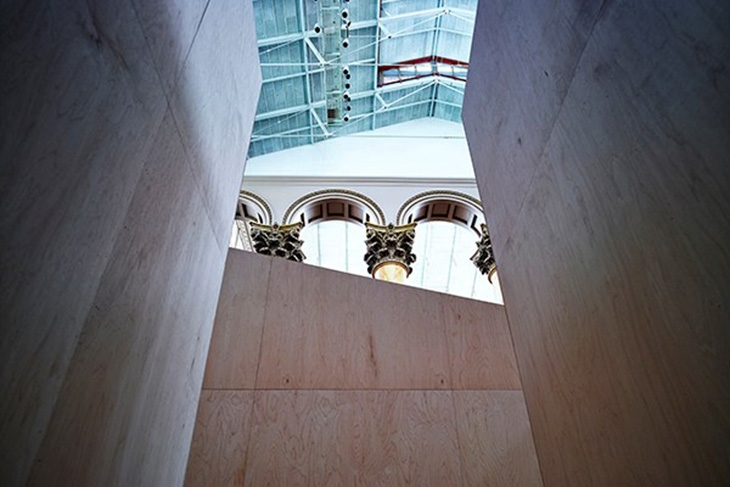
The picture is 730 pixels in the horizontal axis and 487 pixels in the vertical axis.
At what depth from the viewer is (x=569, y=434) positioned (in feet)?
4.66

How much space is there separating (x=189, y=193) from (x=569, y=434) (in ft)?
4.71

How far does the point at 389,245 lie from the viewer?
23.3ft

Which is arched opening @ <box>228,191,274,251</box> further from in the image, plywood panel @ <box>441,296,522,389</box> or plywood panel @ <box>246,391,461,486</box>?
plywood panel @ <box>246,391,461,486</box>

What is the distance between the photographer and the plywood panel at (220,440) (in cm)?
268

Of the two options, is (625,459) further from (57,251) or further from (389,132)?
(389,132)

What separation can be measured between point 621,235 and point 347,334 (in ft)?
7.89

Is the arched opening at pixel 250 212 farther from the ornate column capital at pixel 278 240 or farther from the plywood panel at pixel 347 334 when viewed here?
the plywood panel at pixel 347 334

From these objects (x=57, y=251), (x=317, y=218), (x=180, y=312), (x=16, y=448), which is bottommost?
(x=16, y=448)

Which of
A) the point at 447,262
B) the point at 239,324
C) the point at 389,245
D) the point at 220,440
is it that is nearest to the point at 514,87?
the point at 239,324

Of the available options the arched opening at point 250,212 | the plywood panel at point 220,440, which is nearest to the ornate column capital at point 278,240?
the arched opening at point 250,212

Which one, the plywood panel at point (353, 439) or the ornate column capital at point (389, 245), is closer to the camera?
the plywood panel at point (353, 439)

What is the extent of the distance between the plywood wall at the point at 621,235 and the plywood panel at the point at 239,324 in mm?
1917

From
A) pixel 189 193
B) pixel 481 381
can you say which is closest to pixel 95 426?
pixel 189 193

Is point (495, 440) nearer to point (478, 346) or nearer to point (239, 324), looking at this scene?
point (478, 346)
